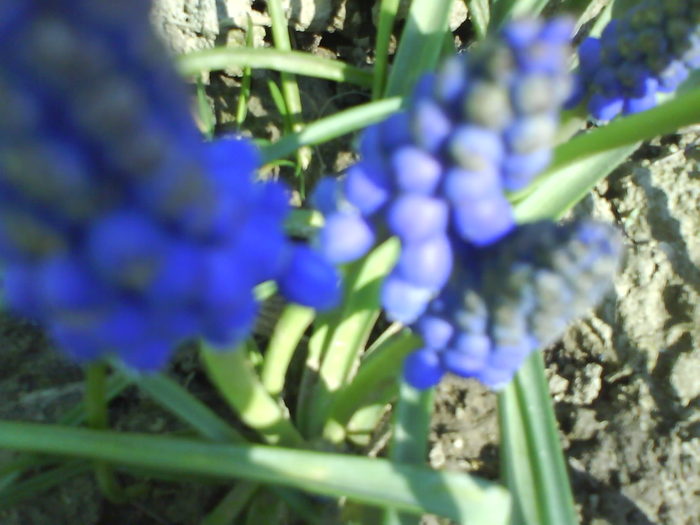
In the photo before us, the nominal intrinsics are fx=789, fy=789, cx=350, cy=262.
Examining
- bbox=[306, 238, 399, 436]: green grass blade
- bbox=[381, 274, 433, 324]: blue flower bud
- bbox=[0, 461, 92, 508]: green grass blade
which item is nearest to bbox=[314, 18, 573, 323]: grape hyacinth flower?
Result: bbox=[381, 274, 433, 324]: blue flower bud

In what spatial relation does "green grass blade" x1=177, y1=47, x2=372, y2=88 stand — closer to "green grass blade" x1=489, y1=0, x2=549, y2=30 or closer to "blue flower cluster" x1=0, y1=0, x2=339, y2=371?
"green grass blade" x1=489, y1=0, x2=549, y2=30

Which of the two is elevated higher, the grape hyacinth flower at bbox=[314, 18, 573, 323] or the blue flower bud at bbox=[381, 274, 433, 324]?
the grape hyacinth flower at bbox=[314, 18, 573, 323]

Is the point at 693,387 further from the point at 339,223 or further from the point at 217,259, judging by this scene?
the point at 217,259

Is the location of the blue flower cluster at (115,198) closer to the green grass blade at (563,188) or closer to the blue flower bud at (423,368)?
the blue flower bud at (423,368)

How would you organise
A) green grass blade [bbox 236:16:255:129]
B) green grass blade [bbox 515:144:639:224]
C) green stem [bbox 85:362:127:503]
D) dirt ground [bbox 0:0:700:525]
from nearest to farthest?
1. green stem [bbox 85:362:127:503]
2. green grass blade [bbox 515:144:639:224]
3. dirt ground [bbox 0:0:700:525]
4. green grass blade [bbox 236:16:255:129]

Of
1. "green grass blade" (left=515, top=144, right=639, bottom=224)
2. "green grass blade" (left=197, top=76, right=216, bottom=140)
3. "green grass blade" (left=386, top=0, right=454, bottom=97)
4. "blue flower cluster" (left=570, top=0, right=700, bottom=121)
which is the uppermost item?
"green grass blade" (left=197, top=76, right=216, bottom=140)

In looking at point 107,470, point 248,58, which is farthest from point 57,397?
point 248,58

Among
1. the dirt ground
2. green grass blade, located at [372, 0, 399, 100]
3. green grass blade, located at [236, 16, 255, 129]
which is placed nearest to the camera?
Result: the dirt ground
